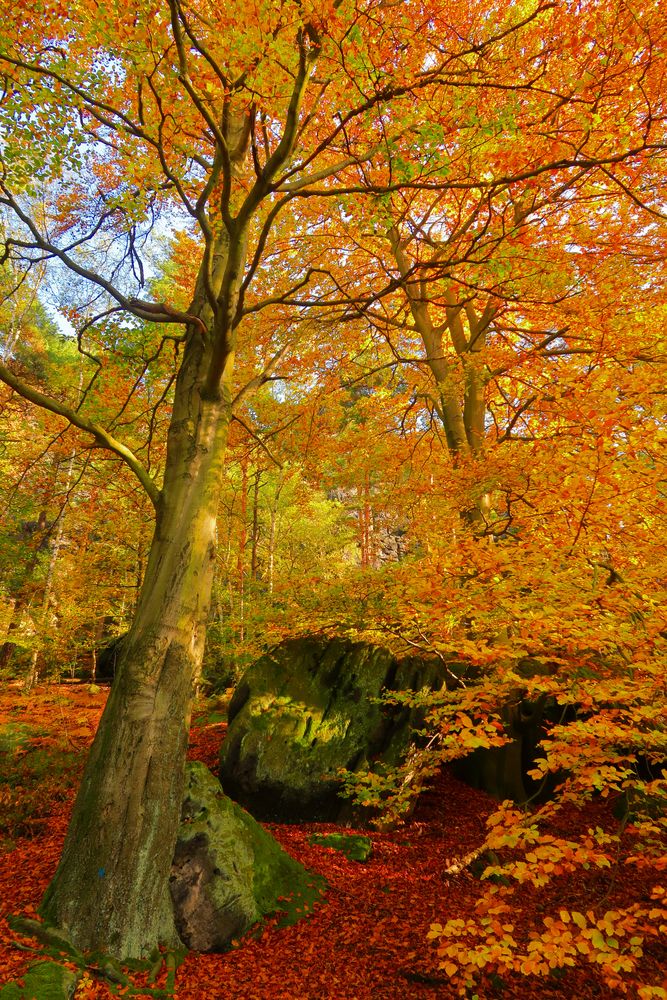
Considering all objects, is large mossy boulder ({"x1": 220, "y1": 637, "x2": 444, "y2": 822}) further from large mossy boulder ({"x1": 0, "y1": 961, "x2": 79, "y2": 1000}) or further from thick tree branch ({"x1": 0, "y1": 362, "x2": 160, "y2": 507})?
thick tree branch ({"x1": 0, "y1": 362, "x2": 160, "y2": 507})

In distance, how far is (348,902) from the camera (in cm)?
519

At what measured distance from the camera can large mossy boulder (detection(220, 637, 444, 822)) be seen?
7.14m

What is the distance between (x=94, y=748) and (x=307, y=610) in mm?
4566

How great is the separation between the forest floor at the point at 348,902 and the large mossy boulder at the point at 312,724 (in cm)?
50

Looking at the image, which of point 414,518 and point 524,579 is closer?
point 524,579

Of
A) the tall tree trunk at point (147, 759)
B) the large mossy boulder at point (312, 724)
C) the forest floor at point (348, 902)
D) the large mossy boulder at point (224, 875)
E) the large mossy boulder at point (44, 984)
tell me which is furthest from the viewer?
the large mossy boulder at point (312, 724)

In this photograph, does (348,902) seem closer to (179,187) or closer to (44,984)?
(44,984)

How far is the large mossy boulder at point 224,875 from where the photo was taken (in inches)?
171

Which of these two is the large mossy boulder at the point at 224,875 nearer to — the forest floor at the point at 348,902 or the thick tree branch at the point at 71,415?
the forest floor at the point at 348,902

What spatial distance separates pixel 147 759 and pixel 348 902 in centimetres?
302

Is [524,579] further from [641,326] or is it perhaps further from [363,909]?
[641,326]

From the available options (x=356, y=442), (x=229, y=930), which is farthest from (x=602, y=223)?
(x=229, y=930)

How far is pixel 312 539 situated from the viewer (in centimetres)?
1878

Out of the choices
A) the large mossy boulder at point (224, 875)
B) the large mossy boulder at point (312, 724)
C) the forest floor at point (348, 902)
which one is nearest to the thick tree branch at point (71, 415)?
the large mossy boulder at point (224, 875)
